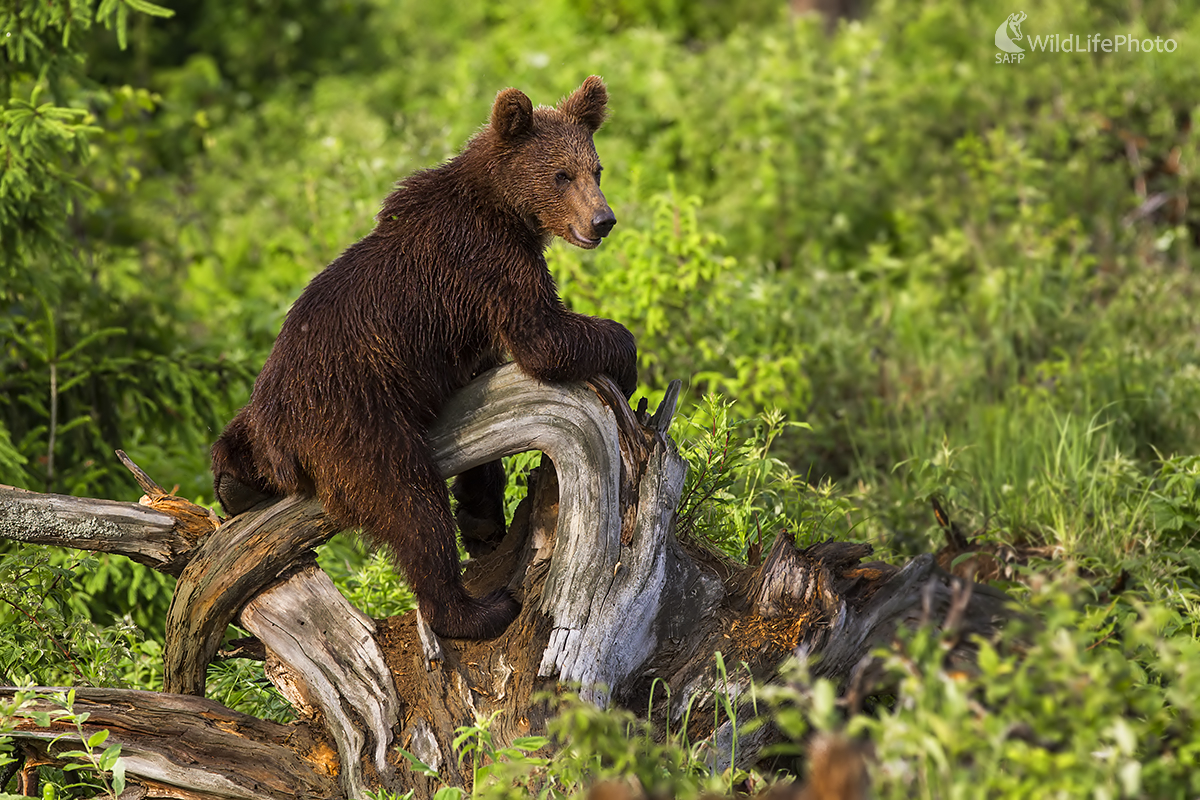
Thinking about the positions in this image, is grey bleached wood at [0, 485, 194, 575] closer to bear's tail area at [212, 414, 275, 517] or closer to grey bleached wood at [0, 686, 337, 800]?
bear's tail area at [212, 414, 275, 517]

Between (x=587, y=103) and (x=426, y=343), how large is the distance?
1.09 metres

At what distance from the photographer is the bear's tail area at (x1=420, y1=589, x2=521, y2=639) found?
12.0ft

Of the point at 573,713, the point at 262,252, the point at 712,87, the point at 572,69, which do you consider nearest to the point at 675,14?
the point at 572,69

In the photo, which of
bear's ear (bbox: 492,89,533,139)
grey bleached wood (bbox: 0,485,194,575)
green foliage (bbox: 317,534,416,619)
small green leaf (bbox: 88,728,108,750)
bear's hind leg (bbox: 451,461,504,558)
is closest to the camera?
small green leaf (bbox: 88,728,108,750)

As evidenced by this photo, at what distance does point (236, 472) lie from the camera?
3938mm

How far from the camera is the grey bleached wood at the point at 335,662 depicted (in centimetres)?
365

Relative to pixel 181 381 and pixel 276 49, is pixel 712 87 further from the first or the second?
pixel 181 381

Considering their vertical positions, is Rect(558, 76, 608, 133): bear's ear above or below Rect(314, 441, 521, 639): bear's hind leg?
above

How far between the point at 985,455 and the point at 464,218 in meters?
3.36

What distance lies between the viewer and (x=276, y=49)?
12781 mm

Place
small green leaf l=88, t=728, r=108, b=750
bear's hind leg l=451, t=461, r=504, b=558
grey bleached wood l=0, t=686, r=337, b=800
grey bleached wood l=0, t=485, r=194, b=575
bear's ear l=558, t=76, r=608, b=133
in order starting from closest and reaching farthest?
1. small green leaf l=88, t=728, r=108, b=750
2. grey bleached wood l=0, t=686, r=337, b=800
3. grey bleached wood l=0, t=485, r=194, b=575
4. bear's ear l=558, t=76, r=608, b=133
5. bear's hind leg l=451, t=461, r=504, b=558

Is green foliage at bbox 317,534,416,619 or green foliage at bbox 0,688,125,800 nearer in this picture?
green foliage at bbox 0,688,125,800

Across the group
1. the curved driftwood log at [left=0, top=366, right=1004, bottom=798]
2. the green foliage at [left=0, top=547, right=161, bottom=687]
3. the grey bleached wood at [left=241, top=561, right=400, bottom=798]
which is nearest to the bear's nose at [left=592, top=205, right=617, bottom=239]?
the curved driftwood log at [left=0, top=366, right=1004, bottom=798]

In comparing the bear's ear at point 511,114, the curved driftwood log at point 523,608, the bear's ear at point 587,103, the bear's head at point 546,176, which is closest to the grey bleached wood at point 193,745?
the curved driftwood log at point 523,608
